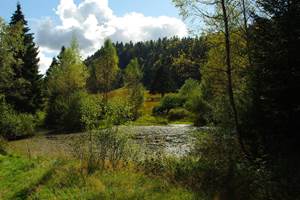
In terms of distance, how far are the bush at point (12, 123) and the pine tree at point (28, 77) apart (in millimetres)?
3467

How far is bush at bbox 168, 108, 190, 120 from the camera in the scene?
2650 inches

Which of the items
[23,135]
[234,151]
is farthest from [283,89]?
[23,135]

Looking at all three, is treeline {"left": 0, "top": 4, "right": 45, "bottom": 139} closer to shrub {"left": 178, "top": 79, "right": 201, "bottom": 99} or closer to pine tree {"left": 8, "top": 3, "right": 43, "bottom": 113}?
pine tree {"left": 8, "top": 3, "right": 43, "bottom": 113}

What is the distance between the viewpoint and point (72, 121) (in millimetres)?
49125

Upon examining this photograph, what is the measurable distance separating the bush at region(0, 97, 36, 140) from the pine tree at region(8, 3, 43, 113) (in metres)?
3.47

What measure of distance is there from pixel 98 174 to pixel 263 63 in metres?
6.16

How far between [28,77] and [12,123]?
14.6m

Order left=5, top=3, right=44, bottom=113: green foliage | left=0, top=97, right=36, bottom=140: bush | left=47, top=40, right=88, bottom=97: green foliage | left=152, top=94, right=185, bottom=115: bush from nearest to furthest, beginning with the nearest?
left=0, top=97, right=36, bottom=140: bush
left=5, top=3, right=44, bottom=113: green foliage
left=47, top=40, right=88, bottom=97: green foliage
left=152, top=94, right=185, bottom=115: bush

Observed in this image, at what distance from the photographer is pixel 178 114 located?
2672 inches

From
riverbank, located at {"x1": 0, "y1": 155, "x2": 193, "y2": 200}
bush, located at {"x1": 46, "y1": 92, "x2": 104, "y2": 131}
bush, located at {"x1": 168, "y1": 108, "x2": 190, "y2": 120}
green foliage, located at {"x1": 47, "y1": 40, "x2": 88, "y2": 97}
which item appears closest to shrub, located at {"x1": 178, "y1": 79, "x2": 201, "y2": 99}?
bush, located at {"x1": 168, "y1": 108, "x2": 190, "y2": 120}

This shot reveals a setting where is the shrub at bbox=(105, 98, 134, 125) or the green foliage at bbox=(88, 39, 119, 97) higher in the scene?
the green foliage at bbox=(88, 39, 119, 97)

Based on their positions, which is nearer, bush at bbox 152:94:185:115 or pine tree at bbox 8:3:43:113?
pine tree at bbox 8:3:43:113

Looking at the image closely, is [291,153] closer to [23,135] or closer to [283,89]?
[283,89]

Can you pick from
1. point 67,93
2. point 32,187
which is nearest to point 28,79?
point 67,93
